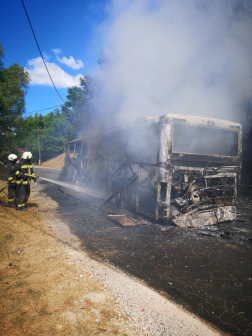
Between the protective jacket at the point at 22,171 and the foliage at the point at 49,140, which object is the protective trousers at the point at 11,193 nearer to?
the protective jacket at the point at 22,171

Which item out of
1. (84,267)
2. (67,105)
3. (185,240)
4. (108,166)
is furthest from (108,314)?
(67,105)

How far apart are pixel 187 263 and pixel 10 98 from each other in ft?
40.1

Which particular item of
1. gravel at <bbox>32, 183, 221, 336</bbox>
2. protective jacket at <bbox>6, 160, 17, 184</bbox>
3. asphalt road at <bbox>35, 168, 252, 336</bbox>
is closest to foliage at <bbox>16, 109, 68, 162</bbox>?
protective jacket at <bbox>6, 160, 17, 184</bbox>

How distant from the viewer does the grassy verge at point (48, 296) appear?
175 cm

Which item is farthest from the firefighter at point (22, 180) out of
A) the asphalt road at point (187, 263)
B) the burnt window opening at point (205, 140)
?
the burnt window opening at point (205, 140)

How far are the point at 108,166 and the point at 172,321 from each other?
18.6 ft

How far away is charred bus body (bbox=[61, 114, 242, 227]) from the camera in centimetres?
464

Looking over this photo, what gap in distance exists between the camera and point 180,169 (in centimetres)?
465

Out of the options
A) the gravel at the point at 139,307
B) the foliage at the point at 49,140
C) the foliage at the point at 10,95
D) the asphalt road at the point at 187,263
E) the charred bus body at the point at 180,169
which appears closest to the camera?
the gravel at the point at 139,307

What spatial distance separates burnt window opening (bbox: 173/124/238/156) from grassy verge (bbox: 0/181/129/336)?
4579 mm

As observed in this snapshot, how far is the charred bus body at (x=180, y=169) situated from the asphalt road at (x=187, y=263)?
634mm

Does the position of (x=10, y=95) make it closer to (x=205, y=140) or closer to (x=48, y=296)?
(x=205, y=140)

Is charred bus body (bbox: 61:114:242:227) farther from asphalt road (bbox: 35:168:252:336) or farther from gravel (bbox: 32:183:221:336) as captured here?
gravel (bbox: 32:183:221:336)

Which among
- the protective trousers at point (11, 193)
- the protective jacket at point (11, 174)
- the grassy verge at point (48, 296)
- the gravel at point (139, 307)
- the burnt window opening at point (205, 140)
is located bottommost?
the gravel at point (139, 307)
